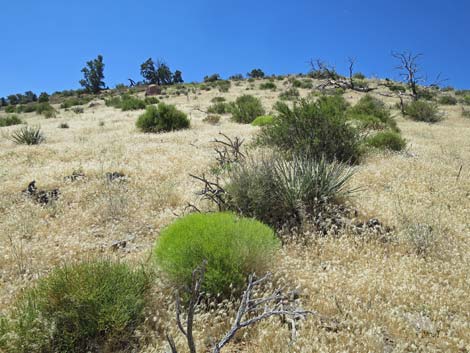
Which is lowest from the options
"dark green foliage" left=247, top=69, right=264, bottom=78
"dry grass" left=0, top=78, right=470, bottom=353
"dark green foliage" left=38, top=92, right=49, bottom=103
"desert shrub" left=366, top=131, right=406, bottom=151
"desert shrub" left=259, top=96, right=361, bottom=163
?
"dry grass" left=0, top=78, right=470, bottom=353

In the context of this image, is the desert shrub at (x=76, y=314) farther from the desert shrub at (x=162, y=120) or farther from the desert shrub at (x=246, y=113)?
the desert shrub at (x=246, y=113)

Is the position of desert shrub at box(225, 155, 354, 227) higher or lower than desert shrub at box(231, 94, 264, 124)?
lower

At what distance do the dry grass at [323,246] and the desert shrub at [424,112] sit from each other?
11.5m

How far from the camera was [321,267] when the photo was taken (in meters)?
3.87

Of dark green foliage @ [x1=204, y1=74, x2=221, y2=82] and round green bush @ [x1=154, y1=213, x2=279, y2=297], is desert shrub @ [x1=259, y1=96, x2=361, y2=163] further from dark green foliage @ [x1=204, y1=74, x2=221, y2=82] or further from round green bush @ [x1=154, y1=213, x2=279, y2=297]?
dark green foliage @ [x1=204, y1=74, x2=221, y2=82]

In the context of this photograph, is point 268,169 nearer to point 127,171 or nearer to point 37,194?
point 127,171

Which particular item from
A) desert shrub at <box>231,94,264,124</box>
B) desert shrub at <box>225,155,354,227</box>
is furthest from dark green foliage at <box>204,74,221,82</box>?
desert shrub at <box>225,155,354,227</box>

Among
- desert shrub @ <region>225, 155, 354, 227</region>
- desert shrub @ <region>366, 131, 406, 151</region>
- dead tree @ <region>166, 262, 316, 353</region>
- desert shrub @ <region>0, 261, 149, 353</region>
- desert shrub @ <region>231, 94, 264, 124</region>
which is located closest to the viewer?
dead tree @ <region>166, 262, 316, 353</region>

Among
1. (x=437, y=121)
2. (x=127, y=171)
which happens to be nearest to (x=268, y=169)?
(x=127, y=171)

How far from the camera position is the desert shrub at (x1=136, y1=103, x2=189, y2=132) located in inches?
588

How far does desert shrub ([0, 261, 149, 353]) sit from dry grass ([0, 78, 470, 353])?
0.26m

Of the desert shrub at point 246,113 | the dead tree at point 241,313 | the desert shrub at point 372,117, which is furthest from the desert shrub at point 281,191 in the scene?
the desert shrub at point 246,113

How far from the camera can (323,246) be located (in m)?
4.30

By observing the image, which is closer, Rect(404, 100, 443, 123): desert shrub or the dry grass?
the dry grass
